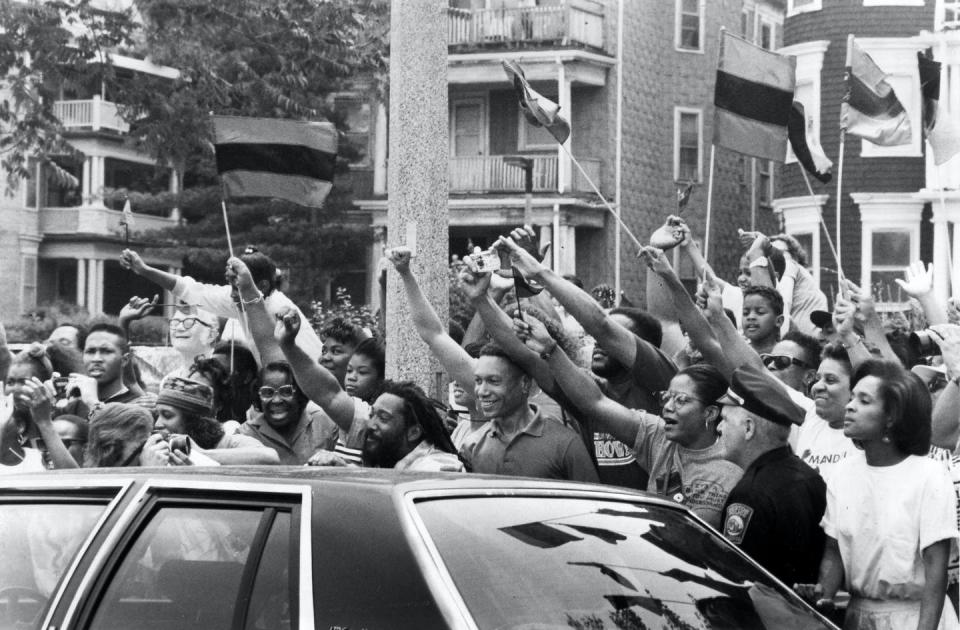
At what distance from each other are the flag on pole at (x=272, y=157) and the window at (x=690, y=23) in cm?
2436

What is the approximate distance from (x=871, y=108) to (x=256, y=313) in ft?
23.1

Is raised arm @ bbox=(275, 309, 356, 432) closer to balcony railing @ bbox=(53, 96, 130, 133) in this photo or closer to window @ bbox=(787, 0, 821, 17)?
window @ bbox=(787, 0, 821, 17)

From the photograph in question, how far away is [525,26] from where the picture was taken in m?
32.8

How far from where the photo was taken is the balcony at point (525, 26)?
3241 cm

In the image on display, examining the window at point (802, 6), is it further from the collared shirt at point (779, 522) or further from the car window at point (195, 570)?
the car window at point (195, 570)

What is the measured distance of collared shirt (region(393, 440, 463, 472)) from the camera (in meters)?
6.50

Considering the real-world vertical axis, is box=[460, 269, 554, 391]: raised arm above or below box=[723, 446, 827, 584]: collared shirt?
above

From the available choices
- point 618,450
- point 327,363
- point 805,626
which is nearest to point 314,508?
point 805,626

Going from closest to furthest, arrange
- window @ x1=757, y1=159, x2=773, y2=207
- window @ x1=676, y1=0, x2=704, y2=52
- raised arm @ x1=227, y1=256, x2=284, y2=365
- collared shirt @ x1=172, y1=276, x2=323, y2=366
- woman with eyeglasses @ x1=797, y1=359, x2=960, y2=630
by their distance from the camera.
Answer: woman with eyeglasses @ x1=797, y1=359, x2=960, y2=630, raised arm @ x1=227, y1=256, x2=284, y2=365, collared shirt @ x1=172, y1=276, x2=323, y2=366, window @ x1=676, y1=0, x2=704, y2=52, window @ x1=757, y1=159, x2=773, y2=207

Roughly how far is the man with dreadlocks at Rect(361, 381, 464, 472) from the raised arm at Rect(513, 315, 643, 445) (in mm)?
597

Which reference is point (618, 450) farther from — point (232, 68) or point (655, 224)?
point (655, 224)

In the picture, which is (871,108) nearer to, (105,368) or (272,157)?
(272,157)

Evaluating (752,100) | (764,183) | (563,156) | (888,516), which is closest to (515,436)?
(888,516)

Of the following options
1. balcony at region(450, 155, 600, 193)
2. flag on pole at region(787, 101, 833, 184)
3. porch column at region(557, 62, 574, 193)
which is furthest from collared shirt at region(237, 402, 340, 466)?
balcony at region(450, 155, 600, 193)
